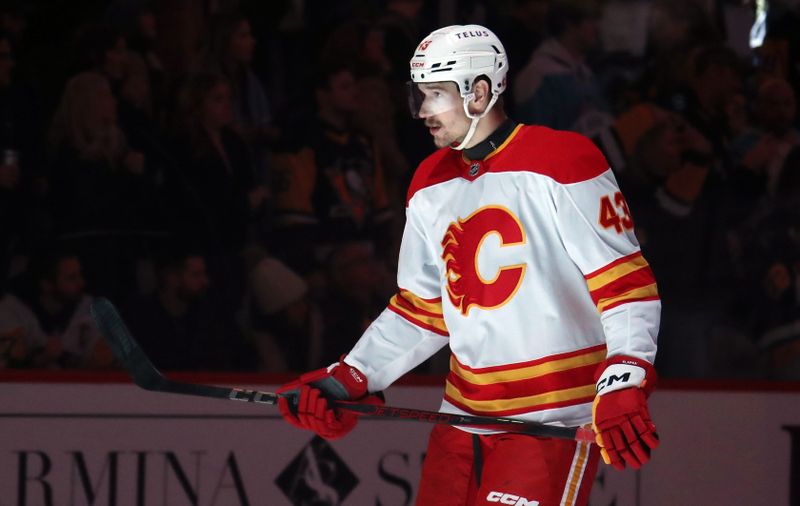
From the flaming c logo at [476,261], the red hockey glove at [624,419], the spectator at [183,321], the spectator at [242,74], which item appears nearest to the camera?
the red hockey glove at [624,419]

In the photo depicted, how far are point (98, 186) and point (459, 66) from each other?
1.71 metres

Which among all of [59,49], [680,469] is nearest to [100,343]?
[59,49]

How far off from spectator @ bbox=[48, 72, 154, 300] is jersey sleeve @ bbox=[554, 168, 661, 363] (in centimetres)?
185

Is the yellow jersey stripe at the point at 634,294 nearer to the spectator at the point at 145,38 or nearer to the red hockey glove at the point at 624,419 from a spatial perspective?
the red hockey glove at the point at 624,419

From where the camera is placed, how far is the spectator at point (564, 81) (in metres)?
3.93

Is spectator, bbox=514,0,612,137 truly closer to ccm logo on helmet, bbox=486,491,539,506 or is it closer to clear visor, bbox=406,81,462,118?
clear visor, bbox=406,81,462,118

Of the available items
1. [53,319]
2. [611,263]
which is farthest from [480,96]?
[53,319]

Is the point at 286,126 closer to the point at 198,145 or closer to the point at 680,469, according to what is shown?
the point at 198,145

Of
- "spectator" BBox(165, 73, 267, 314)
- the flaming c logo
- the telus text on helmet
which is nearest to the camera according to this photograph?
the flaming c logo

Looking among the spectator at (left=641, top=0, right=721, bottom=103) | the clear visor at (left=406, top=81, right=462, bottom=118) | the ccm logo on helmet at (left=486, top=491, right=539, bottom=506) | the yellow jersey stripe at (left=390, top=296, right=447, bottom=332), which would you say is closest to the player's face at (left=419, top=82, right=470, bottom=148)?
the clear visor at (left=406, top=81, right=462, bottom=118)

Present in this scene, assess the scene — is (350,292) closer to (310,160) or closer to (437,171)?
(310,160)

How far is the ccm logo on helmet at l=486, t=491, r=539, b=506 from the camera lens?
211cm

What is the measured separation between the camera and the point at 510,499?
2117 mm

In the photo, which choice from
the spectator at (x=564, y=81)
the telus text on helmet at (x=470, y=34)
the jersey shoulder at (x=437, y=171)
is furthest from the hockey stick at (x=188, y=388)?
the spectator at (x=564, y=81)
